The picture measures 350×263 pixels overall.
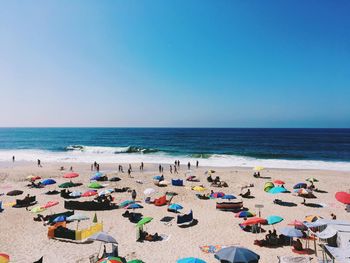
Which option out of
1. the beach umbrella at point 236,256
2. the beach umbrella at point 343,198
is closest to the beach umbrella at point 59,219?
the beach umbrella at point 236,256

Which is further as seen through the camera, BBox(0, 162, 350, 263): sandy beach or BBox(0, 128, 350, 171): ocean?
BBox(0, 128, 350, 171): ocean

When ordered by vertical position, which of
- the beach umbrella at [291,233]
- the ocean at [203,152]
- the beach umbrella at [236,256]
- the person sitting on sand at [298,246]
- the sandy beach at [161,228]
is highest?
the beach umbrella at [236,256]

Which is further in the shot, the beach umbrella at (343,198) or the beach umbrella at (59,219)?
the beach umbrella at (343,198)

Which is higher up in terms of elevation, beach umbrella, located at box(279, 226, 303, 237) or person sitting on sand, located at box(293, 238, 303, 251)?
beach umbrella, located at box(279, 226, 303, 237)

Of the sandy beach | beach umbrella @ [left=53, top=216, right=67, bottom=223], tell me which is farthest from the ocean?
beach umbrella @ [left=53, top=216, right=67, bottom=223]

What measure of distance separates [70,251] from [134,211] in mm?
6348

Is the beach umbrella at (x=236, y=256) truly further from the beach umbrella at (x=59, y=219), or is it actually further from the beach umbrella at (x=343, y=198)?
the beach umbrella at (x=343, y=198)

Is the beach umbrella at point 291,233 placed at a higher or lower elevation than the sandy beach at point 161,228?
higher

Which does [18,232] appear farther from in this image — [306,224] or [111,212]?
[306,224]

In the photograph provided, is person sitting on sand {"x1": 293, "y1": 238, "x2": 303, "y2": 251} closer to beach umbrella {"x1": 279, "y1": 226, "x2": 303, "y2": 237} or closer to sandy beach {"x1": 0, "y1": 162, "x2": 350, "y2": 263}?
sandy beach {"x1": 0, "y1": 162, "x2": 350, "y2": 263}

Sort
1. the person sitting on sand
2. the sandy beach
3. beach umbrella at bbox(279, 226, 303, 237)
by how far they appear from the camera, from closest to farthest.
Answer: beach umbrella at bbox(279, 226, 303, 237) → the sandy beach → the person sitting on sand

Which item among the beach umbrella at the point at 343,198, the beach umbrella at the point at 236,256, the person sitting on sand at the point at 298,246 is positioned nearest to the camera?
the beach umbrella at the point at 236,256

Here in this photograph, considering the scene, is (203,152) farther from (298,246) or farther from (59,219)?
(298,246)

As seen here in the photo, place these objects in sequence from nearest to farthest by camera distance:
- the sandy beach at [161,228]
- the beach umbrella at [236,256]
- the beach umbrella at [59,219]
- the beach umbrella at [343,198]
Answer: the beach umbrella at [236,256], the sandy beach at [161,228], the beach umbrella at [59,219], the beach umbrella at [343,198]
